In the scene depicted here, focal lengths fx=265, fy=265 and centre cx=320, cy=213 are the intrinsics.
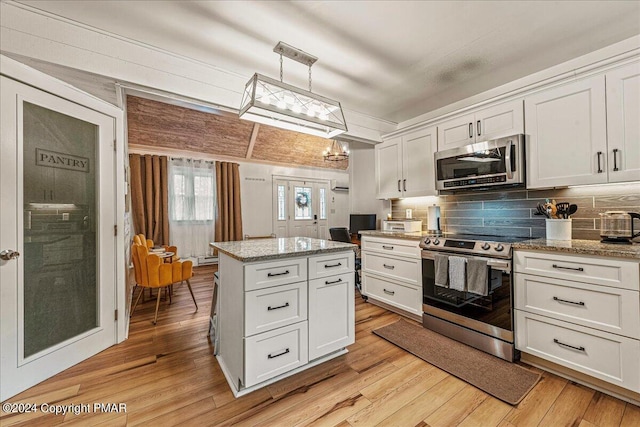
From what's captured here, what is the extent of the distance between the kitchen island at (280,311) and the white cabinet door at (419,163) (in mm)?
1599

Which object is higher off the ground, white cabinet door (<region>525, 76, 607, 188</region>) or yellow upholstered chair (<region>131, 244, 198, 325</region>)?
white cabinet door (<region>525, 76, 607, 188</region>)

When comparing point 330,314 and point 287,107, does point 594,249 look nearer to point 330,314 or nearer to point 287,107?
point 330,314

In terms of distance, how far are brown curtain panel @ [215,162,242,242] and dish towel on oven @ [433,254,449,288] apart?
15.0ft

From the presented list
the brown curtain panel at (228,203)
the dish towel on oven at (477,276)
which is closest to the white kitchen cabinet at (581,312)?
the dish towel on oven at (477,276)

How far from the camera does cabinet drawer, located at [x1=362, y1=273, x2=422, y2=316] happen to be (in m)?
2.79

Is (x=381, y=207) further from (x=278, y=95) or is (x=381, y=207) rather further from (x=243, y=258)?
(x=243, y=258)

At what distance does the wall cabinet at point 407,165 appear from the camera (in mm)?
3189

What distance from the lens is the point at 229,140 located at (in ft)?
18.5

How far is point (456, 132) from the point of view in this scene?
292cm

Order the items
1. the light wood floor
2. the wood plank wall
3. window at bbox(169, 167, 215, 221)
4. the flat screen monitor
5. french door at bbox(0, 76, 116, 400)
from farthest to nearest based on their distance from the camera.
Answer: window at bbox(169, 167, 215, 221), the flat screen monitor, the wood plank wall, french door at bbox(0, 76, 116, 400), the light wood floor

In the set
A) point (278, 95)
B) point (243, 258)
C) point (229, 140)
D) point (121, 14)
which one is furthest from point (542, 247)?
point (229, 140)

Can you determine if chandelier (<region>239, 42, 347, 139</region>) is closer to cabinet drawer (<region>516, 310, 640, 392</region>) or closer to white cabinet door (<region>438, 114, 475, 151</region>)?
white cabinet door (<region>438, 114, 475, 151</region>)

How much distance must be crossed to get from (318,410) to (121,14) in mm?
3008

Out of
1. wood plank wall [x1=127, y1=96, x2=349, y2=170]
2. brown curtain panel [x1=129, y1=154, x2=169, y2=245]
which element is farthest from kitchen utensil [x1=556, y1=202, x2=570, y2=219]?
brown curtain panel [x1=129, y1=154, x2=169, y2=245]
